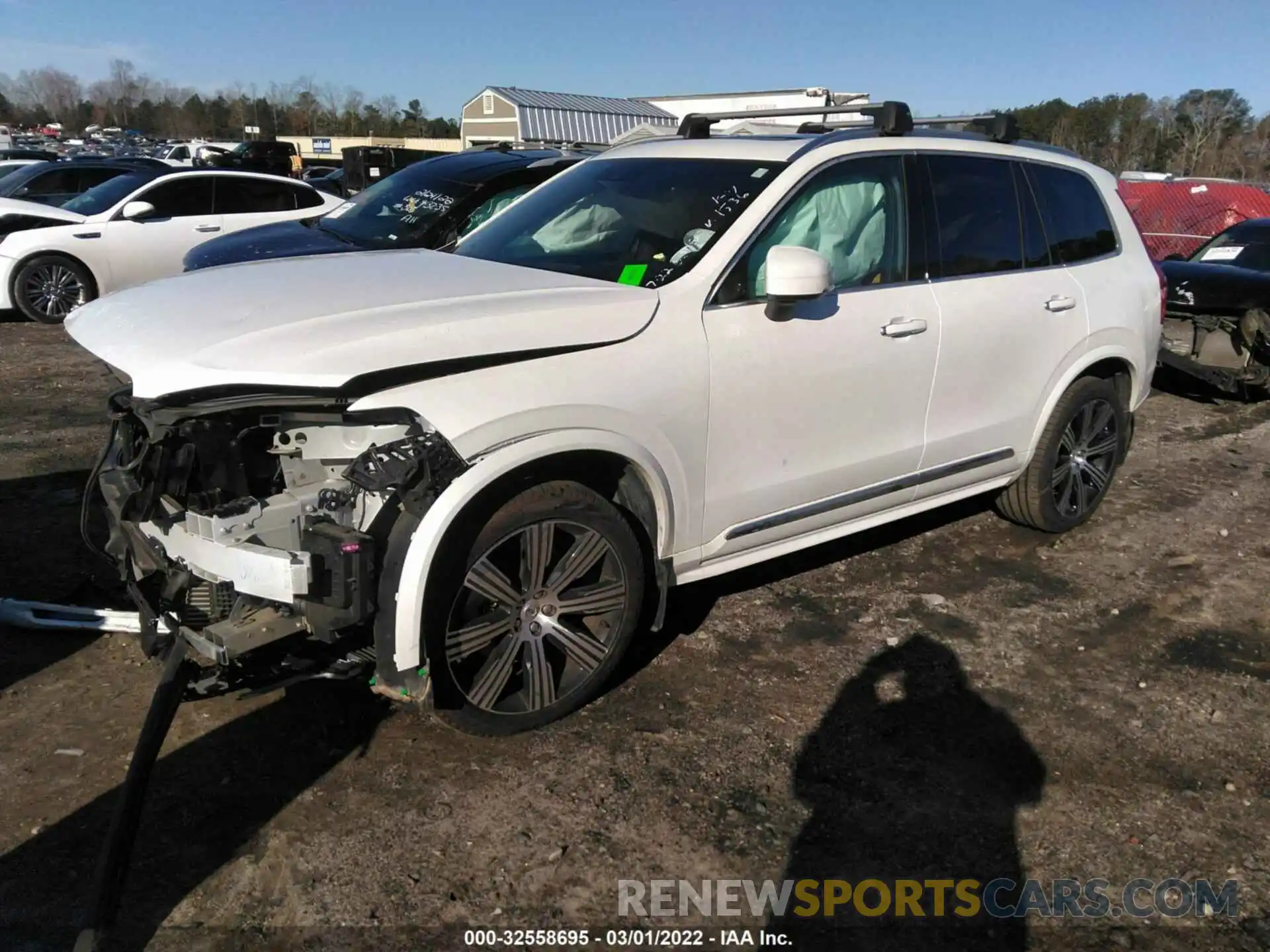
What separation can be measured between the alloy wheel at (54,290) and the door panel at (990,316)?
31.1 feet

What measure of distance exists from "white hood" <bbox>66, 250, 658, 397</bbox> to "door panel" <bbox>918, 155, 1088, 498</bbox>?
1.64 metres

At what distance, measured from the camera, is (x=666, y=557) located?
365 centimetres

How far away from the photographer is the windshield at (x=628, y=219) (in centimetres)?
373

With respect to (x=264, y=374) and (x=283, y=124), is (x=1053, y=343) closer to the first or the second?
(x=264, y=374)

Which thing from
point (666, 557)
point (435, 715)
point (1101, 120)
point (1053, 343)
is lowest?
point (435, 715)

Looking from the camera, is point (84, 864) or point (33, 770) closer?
point (84, 864)

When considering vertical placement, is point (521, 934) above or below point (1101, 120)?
below

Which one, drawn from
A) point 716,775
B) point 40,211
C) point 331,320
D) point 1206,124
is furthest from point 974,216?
point 1206,124

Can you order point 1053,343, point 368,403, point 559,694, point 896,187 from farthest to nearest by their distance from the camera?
1. point 1053,343
2. point 896,187
3. point 559,694
4. point 368,403

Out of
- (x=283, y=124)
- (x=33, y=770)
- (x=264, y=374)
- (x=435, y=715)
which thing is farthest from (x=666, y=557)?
(x=283, y=124)

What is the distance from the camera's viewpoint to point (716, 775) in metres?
3.31

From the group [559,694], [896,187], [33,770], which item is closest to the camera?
[33,770]

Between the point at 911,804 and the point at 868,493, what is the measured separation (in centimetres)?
143

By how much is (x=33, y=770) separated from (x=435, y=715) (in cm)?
127
